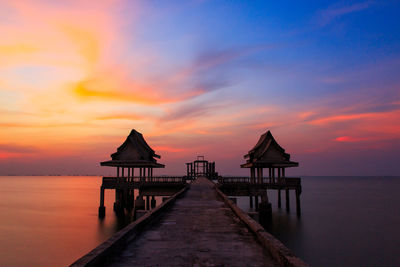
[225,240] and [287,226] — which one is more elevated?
[225,240]

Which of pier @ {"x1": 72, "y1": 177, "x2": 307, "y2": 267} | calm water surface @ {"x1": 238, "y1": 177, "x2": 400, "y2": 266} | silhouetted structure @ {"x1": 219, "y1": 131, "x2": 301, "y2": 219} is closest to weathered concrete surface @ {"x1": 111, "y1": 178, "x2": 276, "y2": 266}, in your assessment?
pier @ {"x1": 72, "y1": 177, "x2": 307, "y2": 267}

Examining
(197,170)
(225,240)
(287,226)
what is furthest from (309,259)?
(197,170)

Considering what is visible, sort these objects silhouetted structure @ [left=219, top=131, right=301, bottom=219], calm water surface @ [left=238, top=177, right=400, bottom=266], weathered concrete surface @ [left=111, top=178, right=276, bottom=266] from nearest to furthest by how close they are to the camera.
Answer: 1. weathered concrete surface @ [left=111, top=178, right=276, bottom=266]
2. calm water surface @ [left=238, top=177, right=400, bottom=266]
3. silhouetted structure @ [left=219, top=131, right=301, bottom=219]

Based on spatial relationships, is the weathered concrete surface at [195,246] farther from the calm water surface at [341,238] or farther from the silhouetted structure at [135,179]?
the silhouetted structure at [135,179]

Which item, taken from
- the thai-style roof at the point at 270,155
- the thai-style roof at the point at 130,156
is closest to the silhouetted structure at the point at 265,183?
the thai-style roof at the point at 270,155

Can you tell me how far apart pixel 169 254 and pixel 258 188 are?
22.1 meters

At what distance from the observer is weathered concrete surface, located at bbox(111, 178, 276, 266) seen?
5.56 metres

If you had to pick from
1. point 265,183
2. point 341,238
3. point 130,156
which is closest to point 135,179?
point 130,156

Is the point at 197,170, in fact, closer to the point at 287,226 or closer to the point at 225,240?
the point at 287,226

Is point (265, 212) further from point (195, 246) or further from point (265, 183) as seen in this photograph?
point (195, 246)

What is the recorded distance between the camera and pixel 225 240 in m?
7.18

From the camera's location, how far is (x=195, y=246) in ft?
21.7

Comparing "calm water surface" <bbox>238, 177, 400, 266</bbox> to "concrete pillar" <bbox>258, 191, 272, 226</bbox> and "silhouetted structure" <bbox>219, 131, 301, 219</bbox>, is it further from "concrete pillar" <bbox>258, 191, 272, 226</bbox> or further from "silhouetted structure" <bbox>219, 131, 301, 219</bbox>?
"silhouetted structure" <bbox>219, 131, 301, 219</bbox>

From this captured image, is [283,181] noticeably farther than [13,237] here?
Yes
